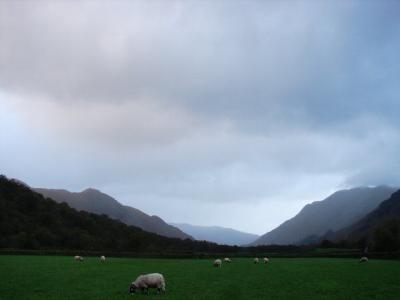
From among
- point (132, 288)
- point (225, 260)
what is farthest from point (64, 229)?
point (132, 288)

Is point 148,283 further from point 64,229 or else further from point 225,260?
point 64,229

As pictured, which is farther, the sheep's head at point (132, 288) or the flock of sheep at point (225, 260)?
the flock of sheep at point (225, 260)

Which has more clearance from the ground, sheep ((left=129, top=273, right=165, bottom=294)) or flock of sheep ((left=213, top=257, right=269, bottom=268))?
flock of sheep ((left=213, top=257, right=269, bottom=268))

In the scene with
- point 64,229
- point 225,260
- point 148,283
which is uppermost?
point 64,229

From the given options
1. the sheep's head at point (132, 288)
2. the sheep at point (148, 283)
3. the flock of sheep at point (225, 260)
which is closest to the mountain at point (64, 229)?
the flock of sheep at point (225, 260)

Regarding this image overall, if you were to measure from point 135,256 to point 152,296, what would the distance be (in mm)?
67669

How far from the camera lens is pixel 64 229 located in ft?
482

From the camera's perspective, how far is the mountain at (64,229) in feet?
435

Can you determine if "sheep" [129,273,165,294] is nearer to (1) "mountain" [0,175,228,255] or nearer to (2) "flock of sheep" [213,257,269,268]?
(2) "flock of sheep" [213,257,269,268]

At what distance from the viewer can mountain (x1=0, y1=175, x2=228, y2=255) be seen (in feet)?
435

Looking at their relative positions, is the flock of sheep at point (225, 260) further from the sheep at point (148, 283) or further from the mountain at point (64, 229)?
the mountain at point (64, 229)

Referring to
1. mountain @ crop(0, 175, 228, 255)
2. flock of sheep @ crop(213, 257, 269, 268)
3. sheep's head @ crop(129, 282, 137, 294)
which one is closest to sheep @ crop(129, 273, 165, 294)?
sheep's head @ crop(129, 282, 137, 294)

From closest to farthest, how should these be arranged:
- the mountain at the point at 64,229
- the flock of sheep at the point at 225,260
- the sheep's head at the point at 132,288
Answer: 1. the sheep's head at the point at 132,288
2. the flock of sheep at the point at 225,260
3. the mountain at the point at 64,229

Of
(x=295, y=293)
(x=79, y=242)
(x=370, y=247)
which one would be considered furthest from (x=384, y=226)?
(x=295, y=293)
